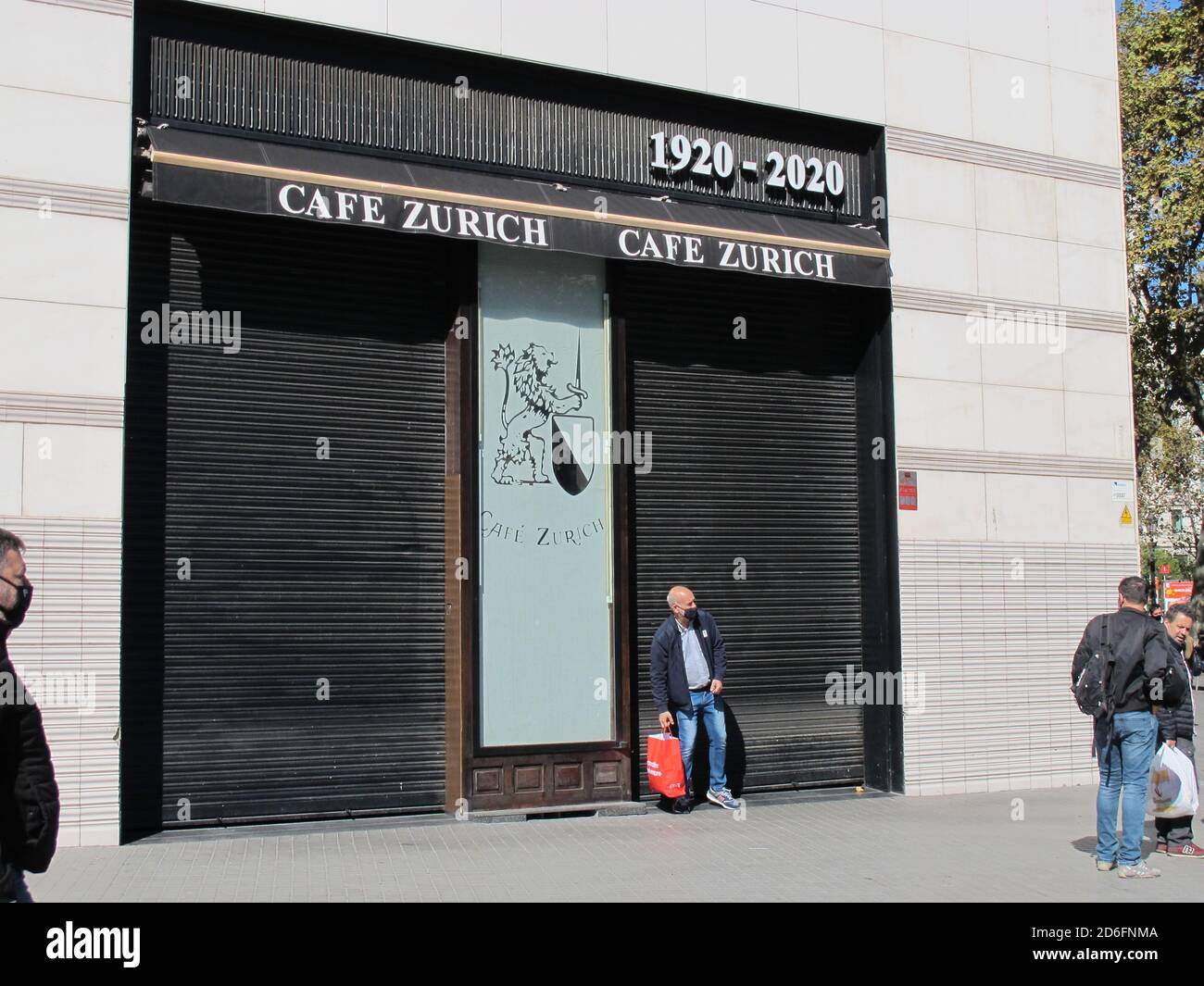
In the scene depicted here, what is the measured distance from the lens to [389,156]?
1034 centimetres

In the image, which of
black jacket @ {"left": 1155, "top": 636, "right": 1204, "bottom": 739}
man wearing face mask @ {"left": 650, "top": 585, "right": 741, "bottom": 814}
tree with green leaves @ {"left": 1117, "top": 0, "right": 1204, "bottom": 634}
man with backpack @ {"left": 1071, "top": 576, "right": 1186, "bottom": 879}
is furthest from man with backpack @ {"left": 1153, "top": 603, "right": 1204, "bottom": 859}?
tree with green leaves @ {"left": 1117, "top": 0, "right": 1204, "bottom": 634}

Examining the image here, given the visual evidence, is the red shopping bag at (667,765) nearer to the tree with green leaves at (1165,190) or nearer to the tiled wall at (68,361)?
the tiled wall at (68,361)

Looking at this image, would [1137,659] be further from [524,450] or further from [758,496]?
[524,450]

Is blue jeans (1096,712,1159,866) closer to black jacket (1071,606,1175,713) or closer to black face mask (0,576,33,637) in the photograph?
black jacket (1071,606,1175,713)

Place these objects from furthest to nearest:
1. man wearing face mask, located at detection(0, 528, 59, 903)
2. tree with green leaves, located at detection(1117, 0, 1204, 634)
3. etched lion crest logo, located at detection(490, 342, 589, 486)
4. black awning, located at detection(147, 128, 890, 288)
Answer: tree with green leaves, located at detection(1117, 0, 1204, 634) → etched lion crest logo, located at detection(490, 342, 589, 486) → black awning, located at detection(147, 128, 890, 288) → man wearing face mask, located at detection(0, 528, 59, 903)

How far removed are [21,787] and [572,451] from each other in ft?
Result: 22.9

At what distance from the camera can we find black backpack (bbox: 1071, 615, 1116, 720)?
841 cm

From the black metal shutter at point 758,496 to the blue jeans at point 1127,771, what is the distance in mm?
3760

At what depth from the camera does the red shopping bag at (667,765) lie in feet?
34.7

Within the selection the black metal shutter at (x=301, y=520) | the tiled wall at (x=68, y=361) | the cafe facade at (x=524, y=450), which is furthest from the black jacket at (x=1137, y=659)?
the tiled wall at (x=68, y=361)

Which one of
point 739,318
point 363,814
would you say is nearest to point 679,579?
point 739,318

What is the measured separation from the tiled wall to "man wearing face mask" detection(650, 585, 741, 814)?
432 cm

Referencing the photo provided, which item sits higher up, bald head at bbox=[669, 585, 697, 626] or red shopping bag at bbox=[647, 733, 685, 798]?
bald head at bbox=[669, 585, 697, 626]
